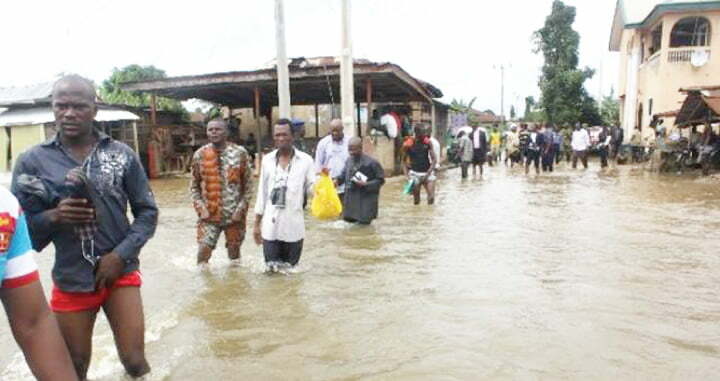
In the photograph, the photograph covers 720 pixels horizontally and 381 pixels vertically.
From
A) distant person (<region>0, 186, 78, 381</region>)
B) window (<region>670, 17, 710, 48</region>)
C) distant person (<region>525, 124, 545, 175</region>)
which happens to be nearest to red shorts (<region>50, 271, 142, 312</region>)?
distant person (<region>0, 186, 78, 381</region>)

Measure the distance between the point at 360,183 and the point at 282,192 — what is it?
2642 mm

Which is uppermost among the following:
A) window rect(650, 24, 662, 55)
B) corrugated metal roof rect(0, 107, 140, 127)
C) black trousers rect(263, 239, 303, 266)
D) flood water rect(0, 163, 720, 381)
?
window rect(650, 24, 662, 55)

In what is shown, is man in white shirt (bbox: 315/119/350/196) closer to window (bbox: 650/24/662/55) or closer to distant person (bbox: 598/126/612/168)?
distant person (bbox: 598/126/612/168)

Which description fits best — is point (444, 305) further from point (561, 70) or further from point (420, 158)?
point (561, 70)

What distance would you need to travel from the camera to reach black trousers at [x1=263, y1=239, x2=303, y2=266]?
18.4 feet

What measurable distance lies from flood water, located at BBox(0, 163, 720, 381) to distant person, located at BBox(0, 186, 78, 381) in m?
1.55

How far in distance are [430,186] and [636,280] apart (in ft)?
17.7

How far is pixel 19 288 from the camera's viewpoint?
1977 mm

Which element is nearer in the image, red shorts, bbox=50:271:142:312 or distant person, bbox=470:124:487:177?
red shorts, bbox=50:271:142:312

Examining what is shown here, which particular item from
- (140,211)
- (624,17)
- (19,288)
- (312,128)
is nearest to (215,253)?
(140,211)

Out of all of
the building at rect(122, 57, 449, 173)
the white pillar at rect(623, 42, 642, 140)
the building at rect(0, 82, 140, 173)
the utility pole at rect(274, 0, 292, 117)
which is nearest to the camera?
the utility pole at rect(274, 0, 292, 117)

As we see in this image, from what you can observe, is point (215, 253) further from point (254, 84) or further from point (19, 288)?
point (254, 84)

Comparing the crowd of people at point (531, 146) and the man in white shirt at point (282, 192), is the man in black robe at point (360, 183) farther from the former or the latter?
the crowd of people at point (531, 146)

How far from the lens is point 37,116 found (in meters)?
17.7
